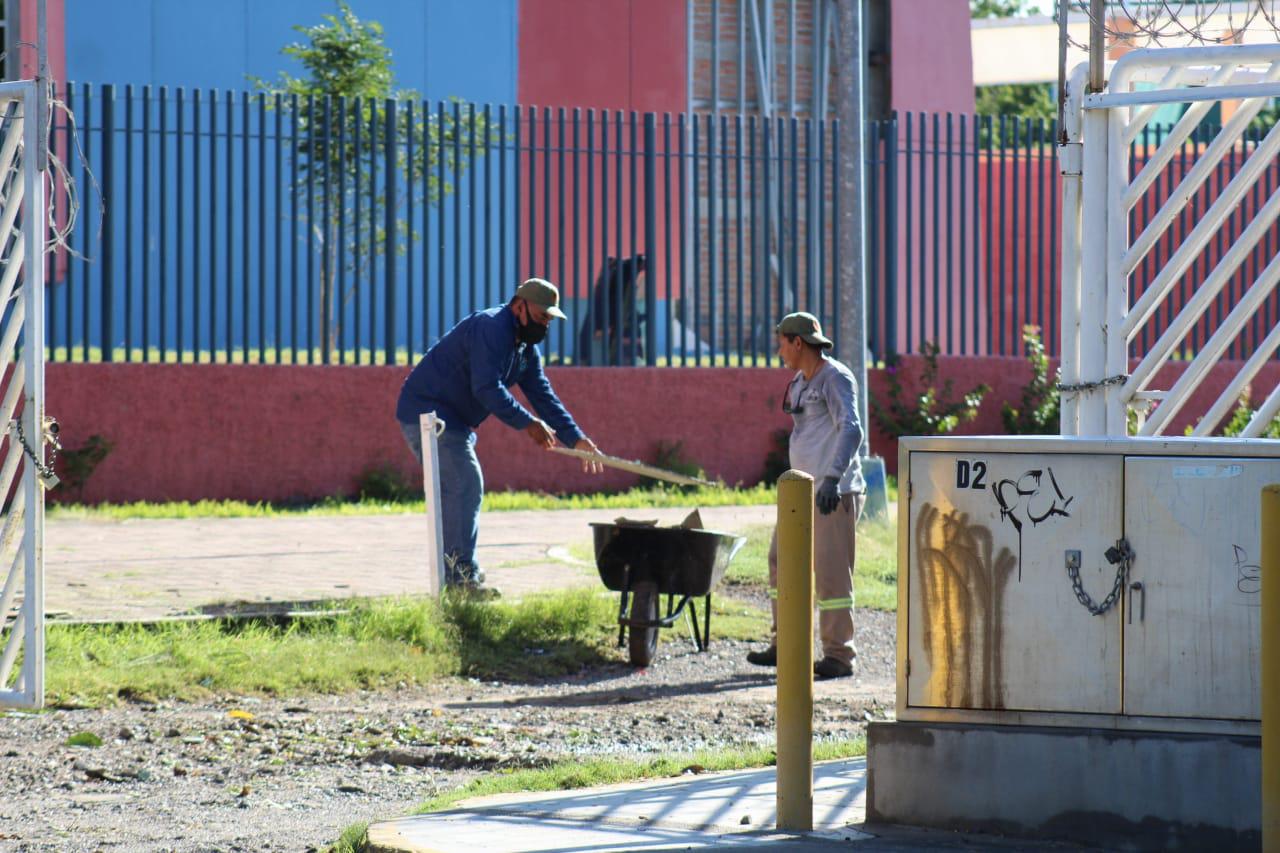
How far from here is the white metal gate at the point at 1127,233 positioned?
6.54 meters

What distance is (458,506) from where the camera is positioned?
9.40m

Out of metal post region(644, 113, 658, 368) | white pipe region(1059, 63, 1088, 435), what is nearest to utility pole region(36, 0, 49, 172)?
white pipe region(1059, 63, 1088, 435)

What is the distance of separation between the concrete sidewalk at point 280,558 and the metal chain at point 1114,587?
4941 mm

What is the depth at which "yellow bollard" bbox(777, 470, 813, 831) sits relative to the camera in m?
5.25

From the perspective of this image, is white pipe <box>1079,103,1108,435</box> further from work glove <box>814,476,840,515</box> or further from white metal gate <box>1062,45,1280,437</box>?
work glove <box>814,476,840,515</box>

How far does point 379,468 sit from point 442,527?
5.71 meters

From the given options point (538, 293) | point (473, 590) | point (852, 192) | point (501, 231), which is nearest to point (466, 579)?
point (473, 590)

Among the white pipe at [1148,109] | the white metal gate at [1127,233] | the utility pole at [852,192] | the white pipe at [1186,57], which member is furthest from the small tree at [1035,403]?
the white pipe at [1186,57]

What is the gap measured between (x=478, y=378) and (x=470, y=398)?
292 mm

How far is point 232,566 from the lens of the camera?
1088 cm

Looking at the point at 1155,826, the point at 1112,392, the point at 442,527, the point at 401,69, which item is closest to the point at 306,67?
the point at 401,69

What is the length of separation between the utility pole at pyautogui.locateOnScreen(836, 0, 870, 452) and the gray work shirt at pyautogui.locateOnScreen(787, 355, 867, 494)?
4.54m

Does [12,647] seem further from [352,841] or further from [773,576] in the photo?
[773,576]

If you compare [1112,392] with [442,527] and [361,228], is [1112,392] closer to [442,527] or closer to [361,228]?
[442,527]
